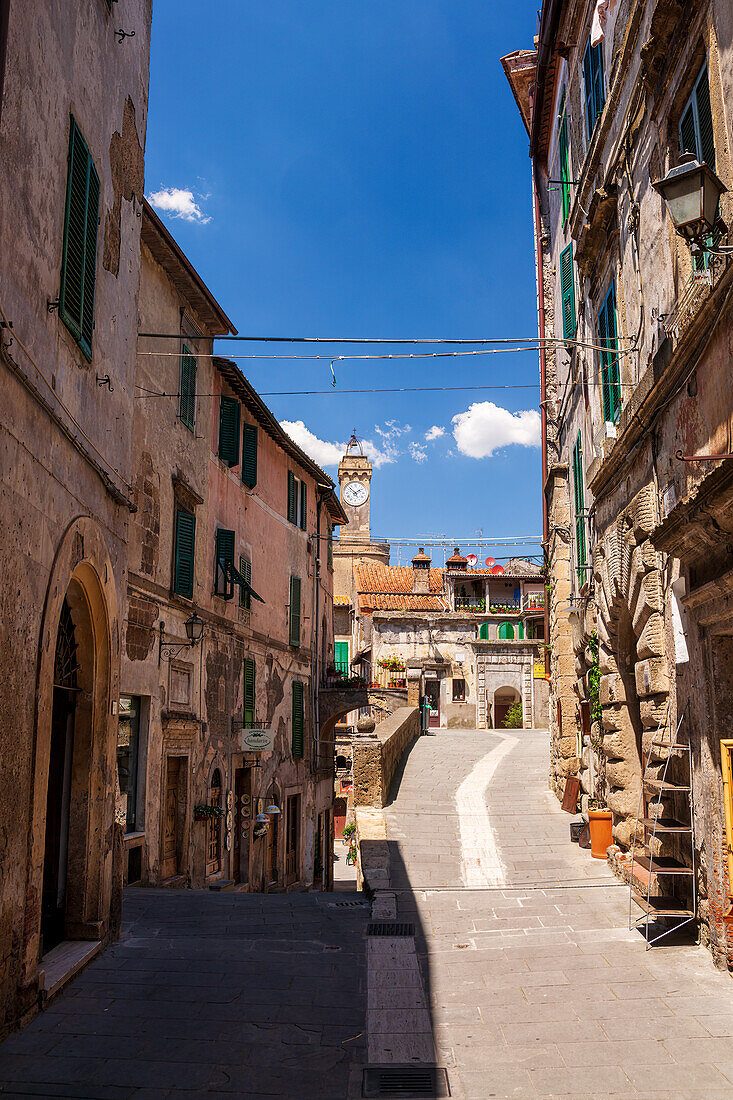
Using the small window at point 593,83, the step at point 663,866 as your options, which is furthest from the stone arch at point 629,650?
the small window at point 593,83

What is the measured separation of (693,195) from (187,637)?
1110 centimetres

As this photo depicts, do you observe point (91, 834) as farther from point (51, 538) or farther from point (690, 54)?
point (690, 54)

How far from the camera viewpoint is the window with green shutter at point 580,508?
1462cm

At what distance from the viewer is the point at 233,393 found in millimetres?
18203

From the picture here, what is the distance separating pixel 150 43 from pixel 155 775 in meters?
9.38

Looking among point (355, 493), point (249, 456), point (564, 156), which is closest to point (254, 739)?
point (249, 456)

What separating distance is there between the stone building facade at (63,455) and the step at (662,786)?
4885 millimetres

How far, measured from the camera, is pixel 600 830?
41.1 feet

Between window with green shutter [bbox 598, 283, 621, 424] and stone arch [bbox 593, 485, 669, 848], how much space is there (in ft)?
5.24

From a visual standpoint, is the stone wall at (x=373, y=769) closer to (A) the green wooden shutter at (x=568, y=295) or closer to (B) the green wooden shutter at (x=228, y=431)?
(B) the green wooden shutter at (x=228, y=431)

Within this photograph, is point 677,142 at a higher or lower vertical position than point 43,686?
higher

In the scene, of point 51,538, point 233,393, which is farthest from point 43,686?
point 233,393

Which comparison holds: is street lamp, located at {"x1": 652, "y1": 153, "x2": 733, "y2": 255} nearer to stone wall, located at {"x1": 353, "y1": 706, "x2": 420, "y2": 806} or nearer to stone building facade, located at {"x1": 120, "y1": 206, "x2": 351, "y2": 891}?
stone building facade, located at {"x1": 120, "y1": 206, "x2": 351, "y2": 891}

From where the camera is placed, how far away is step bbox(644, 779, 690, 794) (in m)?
→ 7.86
